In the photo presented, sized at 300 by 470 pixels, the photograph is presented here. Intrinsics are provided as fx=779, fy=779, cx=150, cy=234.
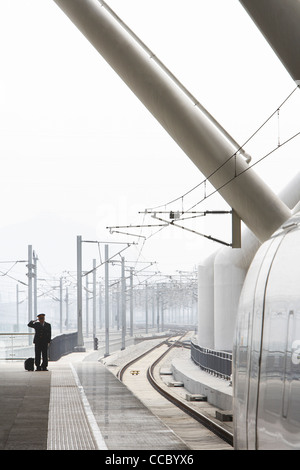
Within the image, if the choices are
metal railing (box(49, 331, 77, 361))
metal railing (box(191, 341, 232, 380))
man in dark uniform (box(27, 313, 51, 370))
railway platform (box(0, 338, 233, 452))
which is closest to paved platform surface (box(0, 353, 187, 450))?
railway platform (box(0, 338, 233, 452))

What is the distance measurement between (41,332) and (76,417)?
8.82 meters

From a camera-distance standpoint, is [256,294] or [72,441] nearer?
[256,294]

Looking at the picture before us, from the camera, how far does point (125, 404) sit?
14656 millimetres

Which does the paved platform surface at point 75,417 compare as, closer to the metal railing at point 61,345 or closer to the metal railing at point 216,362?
the metal railing at point 216,362

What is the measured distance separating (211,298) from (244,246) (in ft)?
29.2

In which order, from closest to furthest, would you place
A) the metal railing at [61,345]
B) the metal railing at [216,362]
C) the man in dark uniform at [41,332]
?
the man in dark uniform at [41,332]
the metal railing at [216,362]
the metal railing at [61,345]

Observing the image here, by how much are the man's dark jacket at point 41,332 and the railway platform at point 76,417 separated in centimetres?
115

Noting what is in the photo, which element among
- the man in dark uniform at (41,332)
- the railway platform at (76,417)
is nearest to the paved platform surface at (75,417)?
the railway platform at (76,417)

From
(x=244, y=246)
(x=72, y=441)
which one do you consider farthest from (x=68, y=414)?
(x=244, y=246)

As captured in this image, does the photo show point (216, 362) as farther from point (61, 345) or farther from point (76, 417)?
point (76, 417)

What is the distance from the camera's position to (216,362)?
27.3 metres

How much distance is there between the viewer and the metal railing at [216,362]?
81.1 feet
